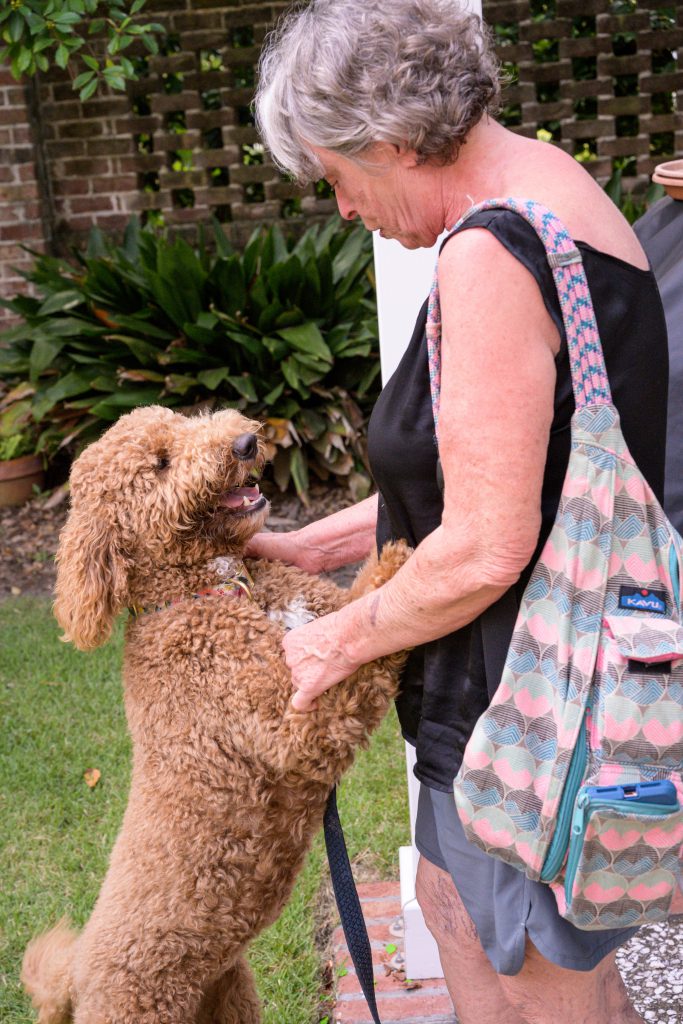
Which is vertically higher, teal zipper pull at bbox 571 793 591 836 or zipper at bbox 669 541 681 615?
zipper at bbox 669 541 681 615

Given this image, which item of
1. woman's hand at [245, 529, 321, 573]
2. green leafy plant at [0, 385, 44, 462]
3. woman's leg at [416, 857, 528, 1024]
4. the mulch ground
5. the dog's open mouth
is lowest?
the mulch ground

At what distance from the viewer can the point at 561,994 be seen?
192cm

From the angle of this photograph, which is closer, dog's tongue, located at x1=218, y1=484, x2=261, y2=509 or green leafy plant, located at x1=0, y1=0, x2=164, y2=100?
dog's tongue, located at x1=218, y1=484, x2=261, y2=509

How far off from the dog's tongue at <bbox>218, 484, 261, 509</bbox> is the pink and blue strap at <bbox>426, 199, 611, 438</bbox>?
3.23 feet

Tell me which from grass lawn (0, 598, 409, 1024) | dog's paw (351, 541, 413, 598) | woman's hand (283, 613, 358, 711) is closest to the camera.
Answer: woman's hand (283, 613, 358, 711)

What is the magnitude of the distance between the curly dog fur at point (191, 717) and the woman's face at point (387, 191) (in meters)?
0.63

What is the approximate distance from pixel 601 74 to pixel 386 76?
694 cm

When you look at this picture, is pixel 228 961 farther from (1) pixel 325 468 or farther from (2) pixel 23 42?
(1) pixel 325 468

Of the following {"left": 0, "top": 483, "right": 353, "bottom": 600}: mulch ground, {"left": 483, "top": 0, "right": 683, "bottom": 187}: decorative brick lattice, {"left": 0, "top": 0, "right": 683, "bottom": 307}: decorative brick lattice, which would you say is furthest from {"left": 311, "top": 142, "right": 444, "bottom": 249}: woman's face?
{"left": 483, "top": 0, "right": 683, "bottom": 187}: decorative brick lattice

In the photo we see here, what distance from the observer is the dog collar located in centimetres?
242

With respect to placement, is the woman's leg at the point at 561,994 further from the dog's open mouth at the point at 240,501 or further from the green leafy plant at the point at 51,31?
the green leafy plant at the point at 51,31

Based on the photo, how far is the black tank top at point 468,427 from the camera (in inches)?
65.6

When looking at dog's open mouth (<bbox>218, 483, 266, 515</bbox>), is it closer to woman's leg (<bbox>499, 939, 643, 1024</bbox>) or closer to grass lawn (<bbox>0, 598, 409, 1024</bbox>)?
woman's leg (<bbox>499, 939, 643, 1024</bbox>)

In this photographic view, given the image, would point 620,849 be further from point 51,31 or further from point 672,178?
point 51,31
